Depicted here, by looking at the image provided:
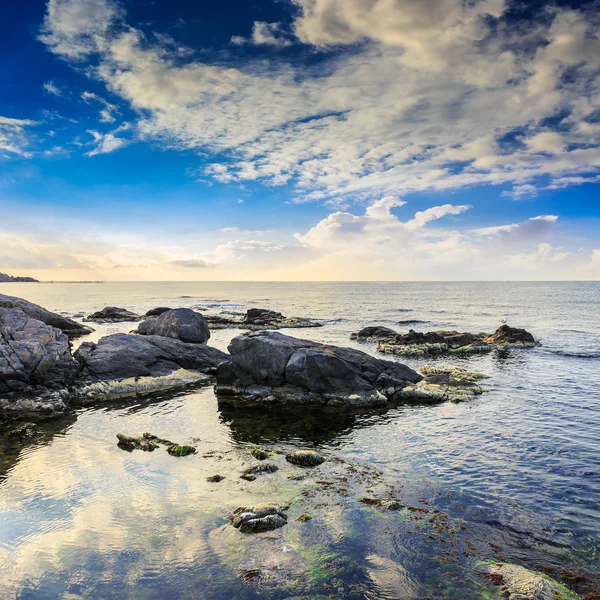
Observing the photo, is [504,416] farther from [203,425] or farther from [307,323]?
[307,323]

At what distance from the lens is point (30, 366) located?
27094mm

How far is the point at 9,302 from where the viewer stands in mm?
41438

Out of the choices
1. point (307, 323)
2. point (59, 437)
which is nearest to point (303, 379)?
point (59, 437)

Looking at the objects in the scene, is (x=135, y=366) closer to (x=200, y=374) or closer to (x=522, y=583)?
(x=200, y=374)

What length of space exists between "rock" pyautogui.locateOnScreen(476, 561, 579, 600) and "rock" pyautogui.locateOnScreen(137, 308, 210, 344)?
3802 centimetres

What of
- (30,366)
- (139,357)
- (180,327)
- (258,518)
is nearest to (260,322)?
(180,327)

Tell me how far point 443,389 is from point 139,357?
2272cm

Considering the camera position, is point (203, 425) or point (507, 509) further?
point (203, 425)

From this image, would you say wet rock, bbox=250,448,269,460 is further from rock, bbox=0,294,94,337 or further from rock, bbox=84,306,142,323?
rock, bbox=84,306,142,323

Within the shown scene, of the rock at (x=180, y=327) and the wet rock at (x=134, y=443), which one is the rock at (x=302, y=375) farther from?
the rock at (x=180, y=327)

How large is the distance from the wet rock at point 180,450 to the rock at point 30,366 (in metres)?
10.6

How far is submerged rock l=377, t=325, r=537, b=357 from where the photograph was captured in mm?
47219

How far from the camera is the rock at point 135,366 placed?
2891cm

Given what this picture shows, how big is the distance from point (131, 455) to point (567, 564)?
52.9 feet
